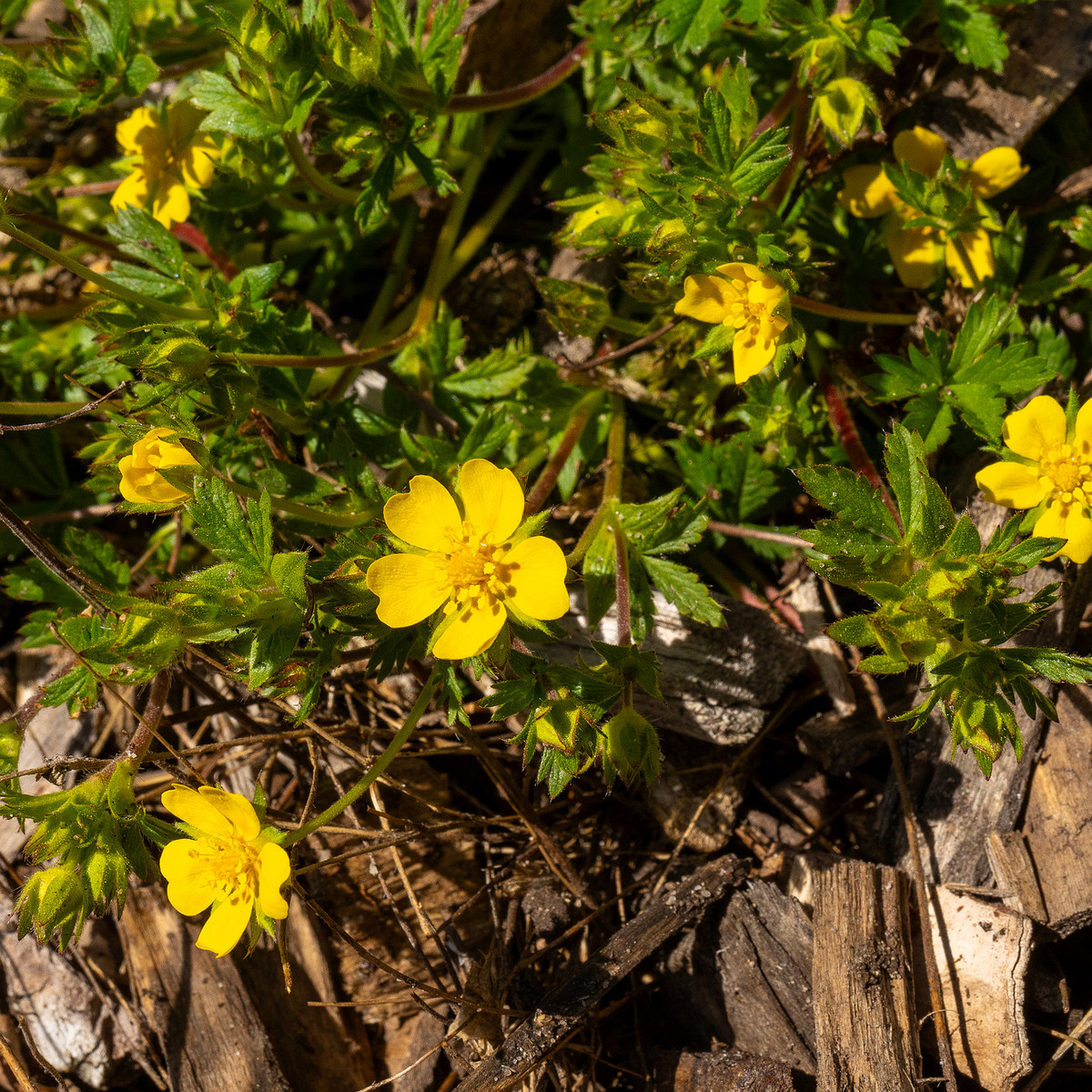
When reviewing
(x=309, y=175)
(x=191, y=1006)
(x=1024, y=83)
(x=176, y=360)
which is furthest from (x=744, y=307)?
(x=191, y=1006)

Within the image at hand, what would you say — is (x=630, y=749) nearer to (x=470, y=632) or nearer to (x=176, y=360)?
(x=470, y=632)

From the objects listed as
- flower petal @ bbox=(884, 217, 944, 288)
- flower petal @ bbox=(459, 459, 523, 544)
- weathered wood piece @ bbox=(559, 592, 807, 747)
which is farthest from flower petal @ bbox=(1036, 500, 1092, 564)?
flower petal @ bbox=(459, 459, 523, 544)

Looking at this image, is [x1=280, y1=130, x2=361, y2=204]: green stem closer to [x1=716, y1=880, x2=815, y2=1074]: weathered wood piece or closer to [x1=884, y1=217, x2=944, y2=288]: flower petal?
[x1=884, y1=217, x2=944, y2=288]: flower petal

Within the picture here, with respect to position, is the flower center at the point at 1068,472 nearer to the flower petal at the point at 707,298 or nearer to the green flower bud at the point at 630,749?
the flower petal at the point at 707,298

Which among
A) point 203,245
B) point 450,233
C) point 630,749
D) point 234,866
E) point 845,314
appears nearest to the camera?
point 234,866

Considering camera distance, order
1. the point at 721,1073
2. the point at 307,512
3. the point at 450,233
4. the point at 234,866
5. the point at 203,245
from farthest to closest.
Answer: the point at 450,233
the point at 203,245
the point at 721,1073
the point at 307,512
the point at 234,866

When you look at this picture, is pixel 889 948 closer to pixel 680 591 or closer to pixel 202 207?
pixel 680 591

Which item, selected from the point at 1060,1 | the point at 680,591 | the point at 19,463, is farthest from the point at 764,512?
the point at 19,463
